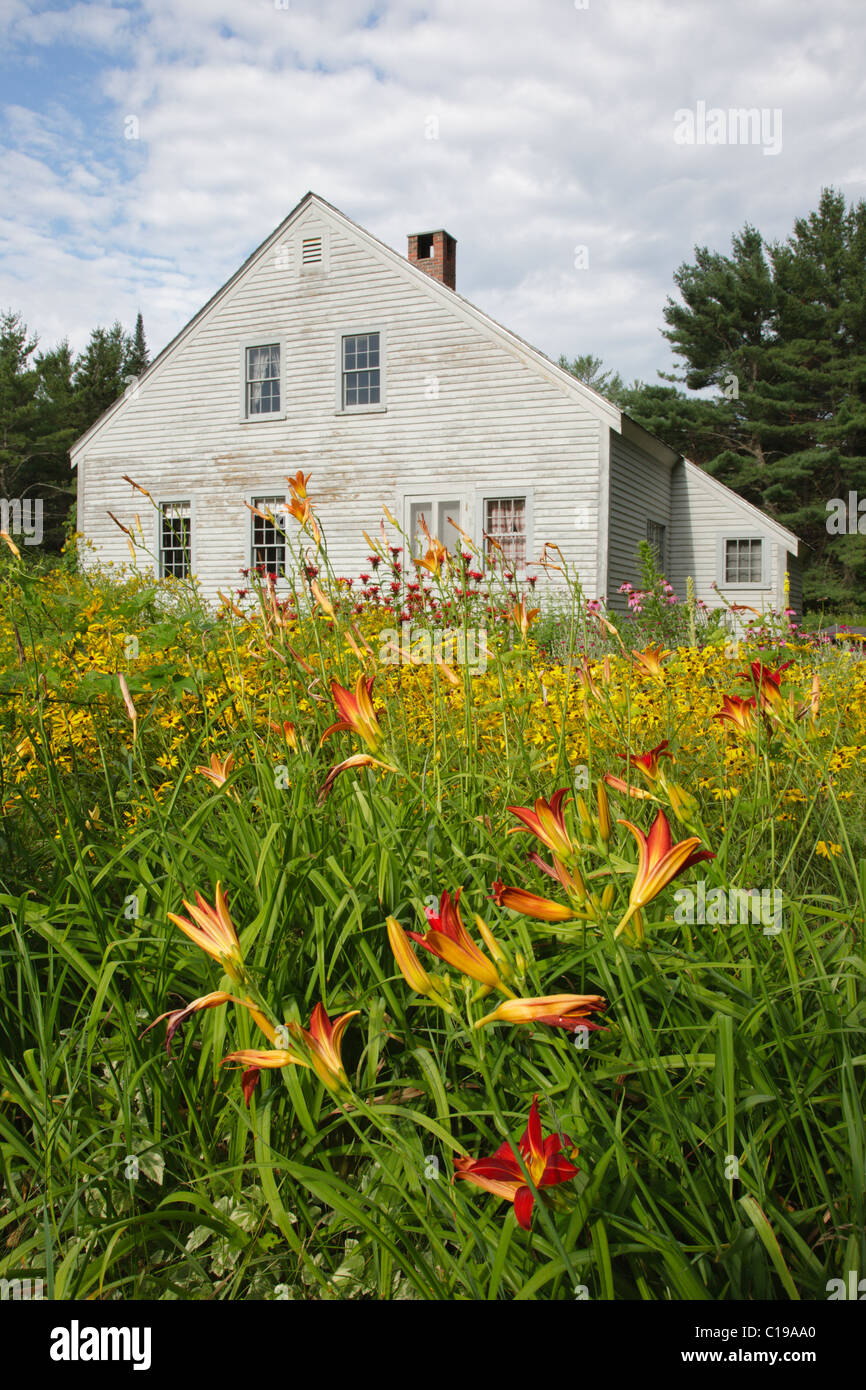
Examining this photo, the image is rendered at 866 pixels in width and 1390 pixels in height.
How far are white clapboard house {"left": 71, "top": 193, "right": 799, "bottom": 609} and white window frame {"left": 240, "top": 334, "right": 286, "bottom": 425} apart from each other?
34 millimetres

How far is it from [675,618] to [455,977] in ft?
26.1

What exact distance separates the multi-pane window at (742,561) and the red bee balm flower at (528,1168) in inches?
649

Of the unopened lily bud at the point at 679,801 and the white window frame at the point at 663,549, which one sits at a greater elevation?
the white window frame at the point at 663,549

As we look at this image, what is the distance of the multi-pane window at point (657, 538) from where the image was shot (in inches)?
578

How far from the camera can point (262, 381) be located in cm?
1378

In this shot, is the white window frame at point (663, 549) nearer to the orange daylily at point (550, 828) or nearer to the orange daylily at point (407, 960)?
the orange daylily at point (550, 828)

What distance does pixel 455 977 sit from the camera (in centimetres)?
128

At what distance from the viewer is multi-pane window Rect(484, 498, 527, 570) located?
481 inches

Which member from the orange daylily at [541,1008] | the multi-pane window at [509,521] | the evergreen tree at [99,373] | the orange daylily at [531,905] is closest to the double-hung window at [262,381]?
the multi-pane window at [509,521]

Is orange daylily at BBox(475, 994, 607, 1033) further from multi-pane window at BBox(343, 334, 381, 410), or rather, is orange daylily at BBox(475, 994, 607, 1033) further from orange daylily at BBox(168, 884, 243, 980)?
multi-pane window at BBox(343, 334, 381, 410)

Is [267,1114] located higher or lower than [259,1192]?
higher

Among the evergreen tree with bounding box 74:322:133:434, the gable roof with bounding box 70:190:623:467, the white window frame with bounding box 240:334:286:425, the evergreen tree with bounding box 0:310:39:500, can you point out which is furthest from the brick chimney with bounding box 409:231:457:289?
the evergreen tree with bounding box 74:322:133:434

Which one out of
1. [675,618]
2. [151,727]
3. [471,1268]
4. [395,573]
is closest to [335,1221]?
[471,1268]
